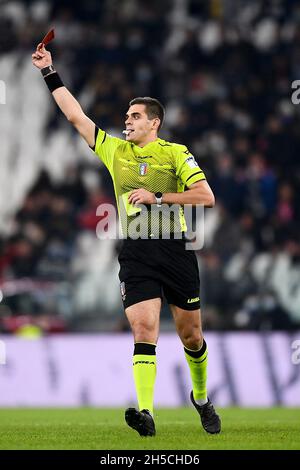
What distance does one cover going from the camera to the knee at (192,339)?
8523 millimetres

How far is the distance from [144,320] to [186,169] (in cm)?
118

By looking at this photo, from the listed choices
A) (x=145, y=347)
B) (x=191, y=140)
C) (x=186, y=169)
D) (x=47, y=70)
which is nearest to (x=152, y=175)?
(x=186, y=169)

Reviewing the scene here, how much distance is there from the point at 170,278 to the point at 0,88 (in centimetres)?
1388

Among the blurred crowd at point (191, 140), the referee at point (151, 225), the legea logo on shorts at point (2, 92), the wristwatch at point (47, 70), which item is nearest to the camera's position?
the referee at point (151, 225)

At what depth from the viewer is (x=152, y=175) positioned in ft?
27.8

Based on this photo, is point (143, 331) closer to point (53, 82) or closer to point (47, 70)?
point (53, 82)

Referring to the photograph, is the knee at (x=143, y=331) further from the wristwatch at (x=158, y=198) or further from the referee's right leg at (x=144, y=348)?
the wristwatch at (x=158, y=198)

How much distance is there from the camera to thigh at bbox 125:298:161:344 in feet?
26.5

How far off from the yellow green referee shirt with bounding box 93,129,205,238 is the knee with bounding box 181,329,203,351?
0.77m

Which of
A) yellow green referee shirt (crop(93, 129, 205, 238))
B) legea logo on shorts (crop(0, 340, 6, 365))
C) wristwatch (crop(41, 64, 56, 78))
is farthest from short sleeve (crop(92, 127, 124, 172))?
legea logo on shorts (crop(0, 340, 6, 365))

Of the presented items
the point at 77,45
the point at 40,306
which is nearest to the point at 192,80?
the point at 77,45

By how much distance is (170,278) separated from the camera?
27.5 ft

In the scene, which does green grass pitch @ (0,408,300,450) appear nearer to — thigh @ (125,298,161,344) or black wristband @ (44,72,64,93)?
thigh @ (125,298,161,344)

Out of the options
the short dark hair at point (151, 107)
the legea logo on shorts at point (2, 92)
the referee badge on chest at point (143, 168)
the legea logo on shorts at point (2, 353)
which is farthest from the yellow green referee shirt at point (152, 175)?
the legea logo on shorts at point (2, 92)
